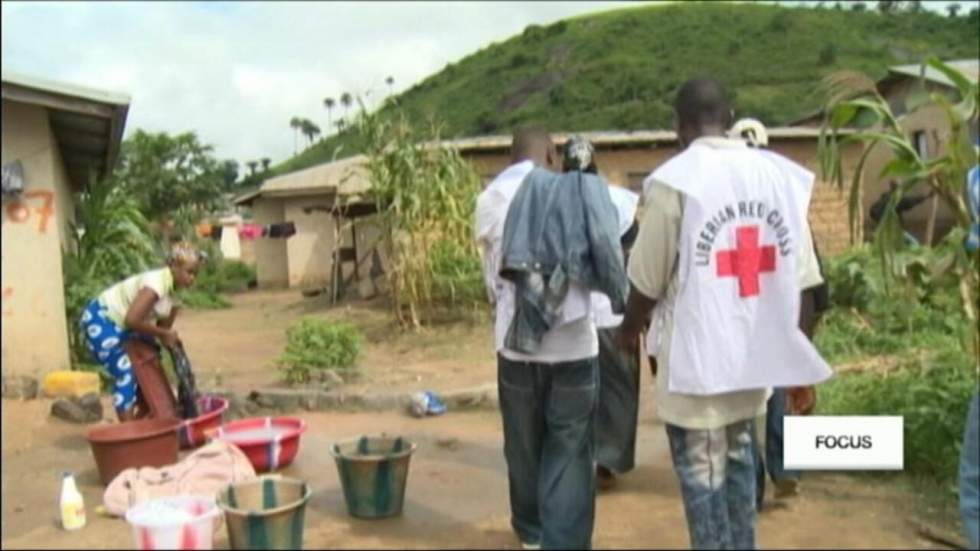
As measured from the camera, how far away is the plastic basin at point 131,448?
15.1ft

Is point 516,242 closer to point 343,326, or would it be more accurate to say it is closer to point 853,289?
point 343,326

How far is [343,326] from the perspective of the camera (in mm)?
8047

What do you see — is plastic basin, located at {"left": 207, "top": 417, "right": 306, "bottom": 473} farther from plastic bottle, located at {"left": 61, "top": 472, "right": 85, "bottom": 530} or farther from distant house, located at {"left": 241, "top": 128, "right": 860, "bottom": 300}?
distant house, located at {"left": 241, "top": 128, "right": 860, "bottom": 300}

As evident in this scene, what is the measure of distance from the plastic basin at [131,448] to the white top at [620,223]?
7.17 feet

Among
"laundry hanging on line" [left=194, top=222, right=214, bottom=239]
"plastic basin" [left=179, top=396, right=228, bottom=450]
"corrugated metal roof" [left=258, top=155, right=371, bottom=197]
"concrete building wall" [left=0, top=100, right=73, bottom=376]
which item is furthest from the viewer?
"corrugated metal roof" [left=258, top=155, right=371, bottom=197]

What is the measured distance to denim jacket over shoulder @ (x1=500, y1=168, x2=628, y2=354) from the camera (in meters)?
3.35

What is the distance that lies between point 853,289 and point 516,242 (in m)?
6.58

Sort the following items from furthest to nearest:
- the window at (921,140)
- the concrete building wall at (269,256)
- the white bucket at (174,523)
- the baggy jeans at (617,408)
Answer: the concrete building wall at (269,256)
the window at (921,140)
the baggy jeans at (617,408)
the white bucket at (174,523)

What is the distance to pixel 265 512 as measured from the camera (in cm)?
347

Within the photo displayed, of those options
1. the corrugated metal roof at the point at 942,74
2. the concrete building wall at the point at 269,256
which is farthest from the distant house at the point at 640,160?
the concrete building wall at the point at 269,256

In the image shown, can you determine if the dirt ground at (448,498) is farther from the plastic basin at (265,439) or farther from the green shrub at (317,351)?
the green shrub at (317,351)

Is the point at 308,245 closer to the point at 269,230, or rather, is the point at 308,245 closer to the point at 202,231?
the point at 269,230

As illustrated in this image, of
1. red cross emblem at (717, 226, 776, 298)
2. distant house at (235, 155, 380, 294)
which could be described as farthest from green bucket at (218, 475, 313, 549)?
distant house at (235, 155, 380, 294)

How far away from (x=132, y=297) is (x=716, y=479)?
135 inches
